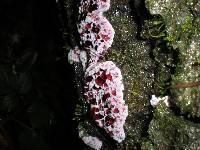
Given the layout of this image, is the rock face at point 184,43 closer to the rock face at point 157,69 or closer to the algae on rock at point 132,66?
the rock face at point 157,69

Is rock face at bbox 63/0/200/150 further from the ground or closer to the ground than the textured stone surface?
further from the ground

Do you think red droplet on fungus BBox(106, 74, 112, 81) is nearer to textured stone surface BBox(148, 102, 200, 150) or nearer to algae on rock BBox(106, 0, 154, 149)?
algae on rock BBox(106, 0, 154, 149)

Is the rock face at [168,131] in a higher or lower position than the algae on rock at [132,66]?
lower

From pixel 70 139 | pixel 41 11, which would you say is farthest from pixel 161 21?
pixel 41 11

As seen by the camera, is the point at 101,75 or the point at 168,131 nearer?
the point at 168,131

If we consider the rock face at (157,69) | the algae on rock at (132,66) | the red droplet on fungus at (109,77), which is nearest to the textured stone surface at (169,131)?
the rock face at (157,69)

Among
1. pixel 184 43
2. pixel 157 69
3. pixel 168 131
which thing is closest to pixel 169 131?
pixel 168 131

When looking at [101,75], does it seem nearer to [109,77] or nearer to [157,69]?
[109,77]

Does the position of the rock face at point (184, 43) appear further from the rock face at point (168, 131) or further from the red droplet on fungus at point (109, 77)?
the red droplet on fungus at point (109, 77)

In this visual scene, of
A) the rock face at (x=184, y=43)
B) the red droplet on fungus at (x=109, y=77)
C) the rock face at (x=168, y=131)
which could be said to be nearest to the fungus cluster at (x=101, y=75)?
the red droplet on fungus at (x=109, y=77)

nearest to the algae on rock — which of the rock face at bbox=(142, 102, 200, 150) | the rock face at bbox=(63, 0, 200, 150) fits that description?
the rock face at bbox=(63, 0, 200, 150)

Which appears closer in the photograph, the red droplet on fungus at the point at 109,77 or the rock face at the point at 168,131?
the rock face at the point at 168,131
